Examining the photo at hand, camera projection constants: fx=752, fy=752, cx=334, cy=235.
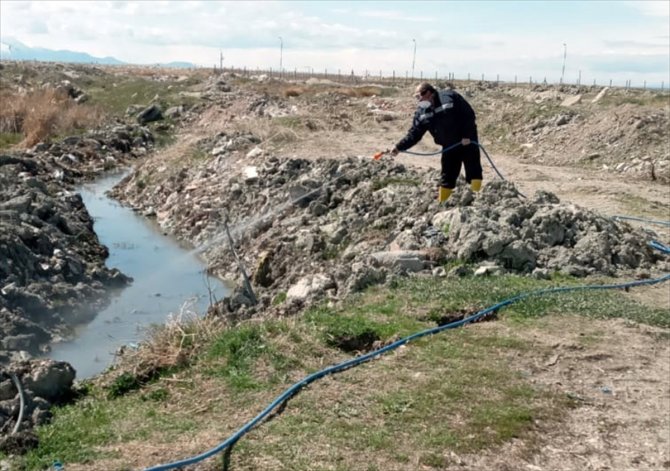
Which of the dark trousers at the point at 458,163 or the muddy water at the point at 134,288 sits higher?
the dark trousers at the point at 458,163

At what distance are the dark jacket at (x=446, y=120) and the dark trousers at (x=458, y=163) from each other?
0.16m

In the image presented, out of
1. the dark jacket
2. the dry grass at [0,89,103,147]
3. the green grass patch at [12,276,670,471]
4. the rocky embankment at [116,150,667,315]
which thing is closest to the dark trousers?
the dark jacket

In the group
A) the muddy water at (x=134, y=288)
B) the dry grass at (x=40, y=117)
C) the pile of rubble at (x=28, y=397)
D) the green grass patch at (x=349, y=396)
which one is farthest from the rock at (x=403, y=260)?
the dry grass at (x=40, y=117)

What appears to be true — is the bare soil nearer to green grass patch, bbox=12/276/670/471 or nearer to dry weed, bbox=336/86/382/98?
green grass patch, bbox=12/276/670/471

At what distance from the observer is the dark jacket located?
1091cm

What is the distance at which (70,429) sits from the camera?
213 inches

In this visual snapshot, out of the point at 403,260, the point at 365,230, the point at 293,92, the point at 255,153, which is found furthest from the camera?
the point at 293,92

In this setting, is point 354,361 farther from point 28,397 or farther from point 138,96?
point 138,96

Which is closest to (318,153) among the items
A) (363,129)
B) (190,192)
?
(190,192)

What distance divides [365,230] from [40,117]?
64.2 feet

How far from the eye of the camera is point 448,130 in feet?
36.1

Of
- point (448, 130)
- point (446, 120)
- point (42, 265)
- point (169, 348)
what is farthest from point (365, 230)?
point (169, 348)

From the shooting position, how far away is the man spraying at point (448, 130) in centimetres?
1090

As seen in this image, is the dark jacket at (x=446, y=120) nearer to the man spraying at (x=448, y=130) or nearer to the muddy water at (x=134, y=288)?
the man spraying at (x=448, y=130)
